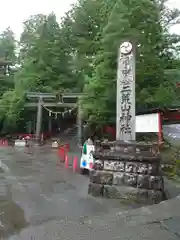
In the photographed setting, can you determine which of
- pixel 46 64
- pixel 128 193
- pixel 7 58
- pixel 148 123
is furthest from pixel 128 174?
pixel 7 58

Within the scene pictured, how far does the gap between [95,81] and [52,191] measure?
8.25 meters

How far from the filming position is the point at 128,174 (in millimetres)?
6652

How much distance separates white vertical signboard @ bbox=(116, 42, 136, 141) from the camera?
7609 millimetres

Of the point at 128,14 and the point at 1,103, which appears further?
the point at 1,103

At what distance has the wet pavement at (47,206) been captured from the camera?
4188 mm

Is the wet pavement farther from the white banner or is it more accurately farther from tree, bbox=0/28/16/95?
tree, bbox=0/28/16/95

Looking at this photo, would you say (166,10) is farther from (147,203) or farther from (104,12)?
(147,203)

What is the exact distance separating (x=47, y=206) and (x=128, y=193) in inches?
80.1

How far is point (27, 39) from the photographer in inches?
1320

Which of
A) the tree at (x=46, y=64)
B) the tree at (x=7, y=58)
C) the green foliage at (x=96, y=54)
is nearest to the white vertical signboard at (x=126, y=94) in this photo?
the green foliage at (x=96, y=54)

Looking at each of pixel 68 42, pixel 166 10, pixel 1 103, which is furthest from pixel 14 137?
pixel 166 10

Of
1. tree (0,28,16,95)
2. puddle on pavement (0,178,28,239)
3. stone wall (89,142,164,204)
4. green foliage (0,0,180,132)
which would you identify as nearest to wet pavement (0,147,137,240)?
puddle on pavement (0,178,28,239)

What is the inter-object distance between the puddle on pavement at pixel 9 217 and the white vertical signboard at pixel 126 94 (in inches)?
135

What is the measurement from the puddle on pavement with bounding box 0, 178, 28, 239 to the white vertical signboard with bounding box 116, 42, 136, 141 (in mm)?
3434
